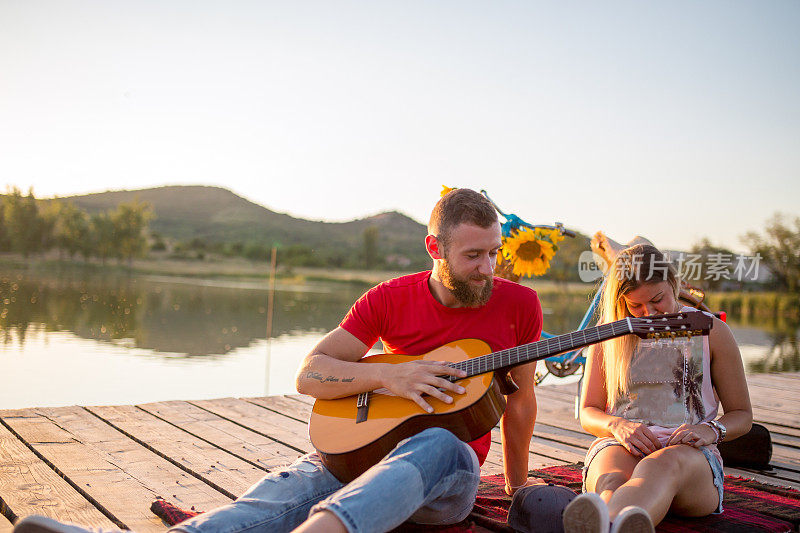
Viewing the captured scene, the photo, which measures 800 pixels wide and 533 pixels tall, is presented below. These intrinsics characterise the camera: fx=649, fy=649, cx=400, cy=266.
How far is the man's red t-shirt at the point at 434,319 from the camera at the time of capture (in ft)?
7.33

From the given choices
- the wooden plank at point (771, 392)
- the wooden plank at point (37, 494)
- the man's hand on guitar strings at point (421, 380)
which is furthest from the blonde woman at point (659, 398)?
the wooden plank at point (771, 392)

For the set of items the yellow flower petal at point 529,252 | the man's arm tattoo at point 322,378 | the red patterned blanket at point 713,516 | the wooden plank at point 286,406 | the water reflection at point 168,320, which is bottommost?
the water reflection at point 168,320

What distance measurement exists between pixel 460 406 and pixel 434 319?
1.41ft

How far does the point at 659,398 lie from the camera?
2.20m

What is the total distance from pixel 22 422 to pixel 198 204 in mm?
50191

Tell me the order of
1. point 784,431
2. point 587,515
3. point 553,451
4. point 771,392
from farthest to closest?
point 771,392
point 784,431
point 553,451
point 587,515

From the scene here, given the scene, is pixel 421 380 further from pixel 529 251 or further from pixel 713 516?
pixel 529 251

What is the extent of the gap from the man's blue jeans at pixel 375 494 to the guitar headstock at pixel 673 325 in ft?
1.99

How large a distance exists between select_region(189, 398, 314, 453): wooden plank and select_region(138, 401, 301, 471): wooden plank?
0.05m

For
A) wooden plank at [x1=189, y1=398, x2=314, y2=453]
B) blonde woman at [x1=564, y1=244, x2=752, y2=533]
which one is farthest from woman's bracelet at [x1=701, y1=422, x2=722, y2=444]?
wooden plank at [x1=189, y1=398, x2=314, y2=453]

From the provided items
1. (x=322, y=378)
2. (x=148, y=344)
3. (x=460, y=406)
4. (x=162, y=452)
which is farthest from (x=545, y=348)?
(x=148, y=344)

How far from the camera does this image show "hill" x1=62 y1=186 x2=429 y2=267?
122ft

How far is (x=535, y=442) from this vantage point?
351 centimetres

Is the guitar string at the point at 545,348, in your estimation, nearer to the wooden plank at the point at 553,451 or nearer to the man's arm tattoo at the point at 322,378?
the man's arm tattoo at the point at 322,378
